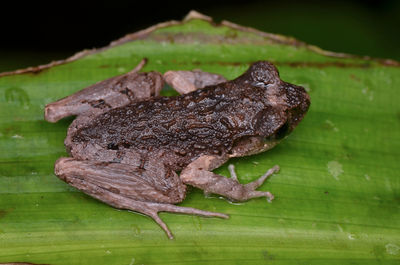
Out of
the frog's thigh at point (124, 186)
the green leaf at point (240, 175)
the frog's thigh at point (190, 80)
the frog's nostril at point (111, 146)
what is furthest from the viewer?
the frog's thigh at point (190, 80)

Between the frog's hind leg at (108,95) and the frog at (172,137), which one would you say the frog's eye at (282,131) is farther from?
the frog's hind leg at (108,95)

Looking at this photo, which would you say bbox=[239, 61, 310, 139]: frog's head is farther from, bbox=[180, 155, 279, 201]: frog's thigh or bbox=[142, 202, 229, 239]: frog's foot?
bbox=[142, 202, 229, 239]: frog's foot

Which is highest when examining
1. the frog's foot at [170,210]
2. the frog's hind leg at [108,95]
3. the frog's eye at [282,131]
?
the frog's hind leg at [108,95]

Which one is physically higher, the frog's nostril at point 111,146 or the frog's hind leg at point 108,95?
the frog's hind leg at point 108,95

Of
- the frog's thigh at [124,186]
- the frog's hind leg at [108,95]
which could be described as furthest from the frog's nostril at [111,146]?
the frog's hind leg at [108,95]

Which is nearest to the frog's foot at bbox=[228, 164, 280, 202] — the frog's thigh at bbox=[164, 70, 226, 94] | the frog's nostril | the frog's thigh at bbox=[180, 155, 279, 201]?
the frog's thigh at bbox=[180, 155, 279, 201]

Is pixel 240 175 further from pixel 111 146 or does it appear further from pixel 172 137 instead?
pixel 111 146

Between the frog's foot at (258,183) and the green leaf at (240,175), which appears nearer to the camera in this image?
the green leaf at (240,175)
